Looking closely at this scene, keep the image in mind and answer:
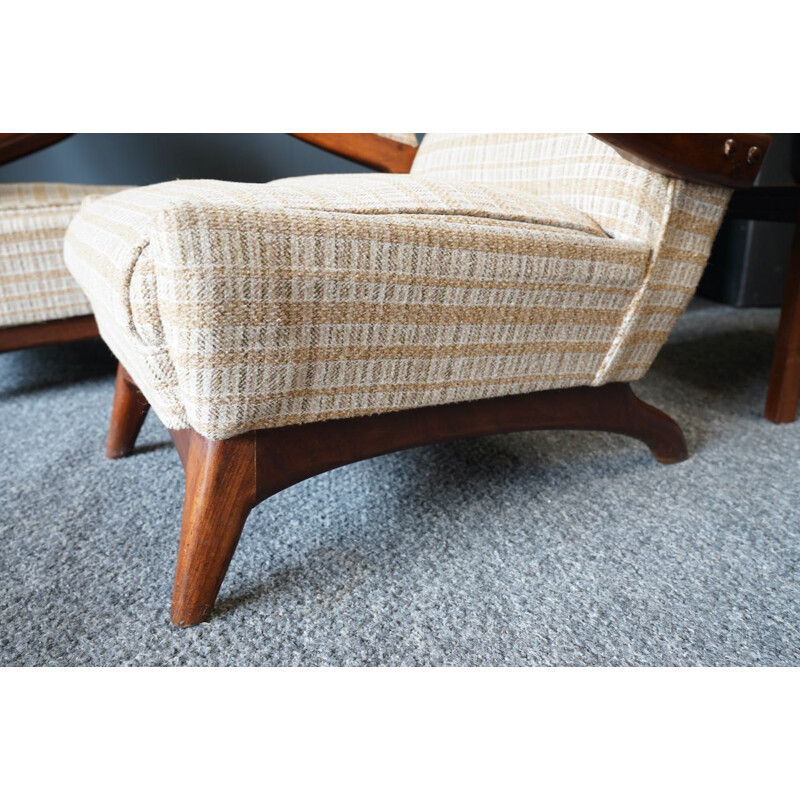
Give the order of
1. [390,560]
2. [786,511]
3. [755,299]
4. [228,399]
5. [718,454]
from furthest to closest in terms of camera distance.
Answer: [755,299]
[718,454]
[786,511]
[390,560]
[228,399]

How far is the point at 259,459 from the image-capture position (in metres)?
0.55

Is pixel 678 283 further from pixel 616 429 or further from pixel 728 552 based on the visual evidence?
pixel 728 552

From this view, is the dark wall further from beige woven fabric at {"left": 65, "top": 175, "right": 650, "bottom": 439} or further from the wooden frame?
beige woven fabric at {"left": 65, "top": 175, "right": 650, "bottom": 439}

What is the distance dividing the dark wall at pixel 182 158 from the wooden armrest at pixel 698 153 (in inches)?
53.1

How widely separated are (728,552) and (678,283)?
0.31 m

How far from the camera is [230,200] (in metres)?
0.50

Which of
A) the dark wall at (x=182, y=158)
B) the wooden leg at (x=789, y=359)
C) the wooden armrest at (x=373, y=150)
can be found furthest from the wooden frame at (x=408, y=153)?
the dark wall at (x=182, y=158)

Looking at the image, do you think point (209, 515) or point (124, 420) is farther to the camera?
point (124, 420)

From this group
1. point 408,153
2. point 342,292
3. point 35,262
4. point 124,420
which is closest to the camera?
point 342,292

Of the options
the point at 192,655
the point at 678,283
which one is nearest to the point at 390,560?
the point at 192,655

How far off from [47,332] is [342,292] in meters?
0.80

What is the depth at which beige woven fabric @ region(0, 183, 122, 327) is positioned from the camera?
1.02m

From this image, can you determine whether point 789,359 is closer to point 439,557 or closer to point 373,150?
point 439,557

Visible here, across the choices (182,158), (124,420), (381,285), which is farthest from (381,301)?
(182,158)
